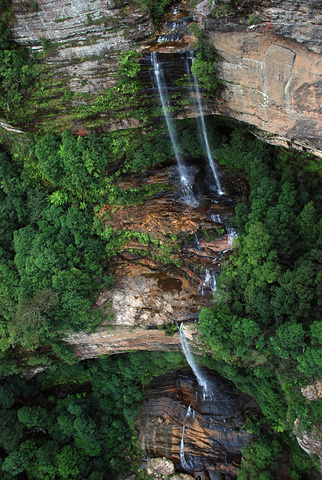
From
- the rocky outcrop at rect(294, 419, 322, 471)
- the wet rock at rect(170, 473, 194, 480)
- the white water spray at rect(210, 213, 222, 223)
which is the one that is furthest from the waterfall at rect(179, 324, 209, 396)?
the rocky outcrop at rect(294, 419, 322, 471)

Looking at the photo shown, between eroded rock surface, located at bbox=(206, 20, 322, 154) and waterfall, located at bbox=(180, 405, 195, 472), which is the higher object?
eroded rock surface, located at bbox=(206, 20, 322, 154)

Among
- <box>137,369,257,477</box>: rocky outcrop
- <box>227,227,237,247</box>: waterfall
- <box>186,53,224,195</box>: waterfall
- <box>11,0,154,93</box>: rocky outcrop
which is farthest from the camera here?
<box>137,369,257,477</box>: rocky outcrop

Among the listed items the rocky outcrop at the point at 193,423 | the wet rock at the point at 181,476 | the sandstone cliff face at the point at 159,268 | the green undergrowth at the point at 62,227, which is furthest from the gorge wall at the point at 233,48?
the wet rock at the point at 181,476

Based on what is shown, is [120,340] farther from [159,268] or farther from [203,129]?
[203,129]

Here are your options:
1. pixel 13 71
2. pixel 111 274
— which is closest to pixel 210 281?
pixel 111 274

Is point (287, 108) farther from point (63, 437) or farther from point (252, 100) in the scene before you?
point (63, 437)

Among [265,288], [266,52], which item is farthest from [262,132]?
[265,288]

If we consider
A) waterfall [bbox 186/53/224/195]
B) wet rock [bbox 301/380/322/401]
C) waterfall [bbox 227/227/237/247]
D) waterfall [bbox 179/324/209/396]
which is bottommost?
waterfall [bbox 179/324/209/396]

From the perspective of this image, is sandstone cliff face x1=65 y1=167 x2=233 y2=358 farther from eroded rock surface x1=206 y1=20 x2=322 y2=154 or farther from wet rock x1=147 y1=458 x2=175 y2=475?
wet rock x1=147 y1=458 x2=175 y2=475
